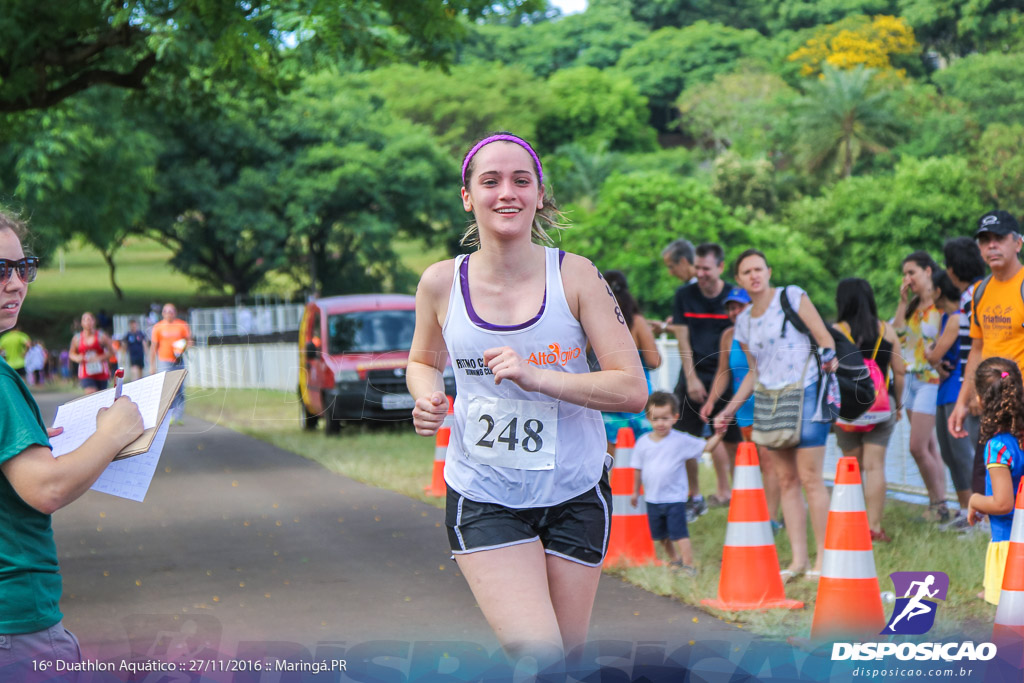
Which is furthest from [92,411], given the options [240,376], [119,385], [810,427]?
[810,427]

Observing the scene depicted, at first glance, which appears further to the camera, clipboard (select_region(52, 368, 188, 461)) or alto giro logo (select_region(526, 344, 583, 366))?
alto giro logo (select_region(526, 344, 583, 366))

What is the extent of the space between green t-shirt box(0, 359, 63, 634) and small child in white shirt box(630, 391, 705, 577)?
15.2 ft

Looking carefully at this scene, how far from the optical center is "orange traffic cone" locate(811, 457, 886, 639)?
17.5ft

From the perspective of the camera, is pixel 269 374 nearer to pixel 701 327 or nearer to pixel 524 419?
pixel 701 327

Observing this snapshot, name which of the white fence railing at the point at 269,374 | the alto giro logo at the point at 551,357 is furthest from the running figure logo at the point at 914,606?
the white fence railing at the point at 269,374

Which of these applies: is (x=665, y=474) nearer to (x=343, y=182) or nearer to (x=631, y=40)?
(x=343, y=182)

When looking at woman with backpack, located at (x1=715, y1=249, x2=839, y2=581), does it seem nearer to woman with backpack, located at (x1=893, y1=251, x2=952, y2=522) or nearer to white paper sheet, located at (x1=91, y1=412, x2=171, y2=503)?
woman with backpack, located at (x1=893, y1=251, x2=952, y2=522)

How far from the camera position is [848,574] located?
5375 mm

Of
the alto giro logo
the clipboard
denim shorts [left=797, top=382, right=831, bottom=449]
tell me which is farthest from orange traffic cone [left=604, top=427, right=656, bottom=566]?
the clipboard

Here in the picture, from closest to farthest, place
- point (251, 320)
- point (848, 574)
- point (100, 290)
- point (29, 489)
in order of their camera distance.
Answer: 1. point (29, 489)
2. point (848, 574)
3. point (251, 320)
4. point (100, 290)

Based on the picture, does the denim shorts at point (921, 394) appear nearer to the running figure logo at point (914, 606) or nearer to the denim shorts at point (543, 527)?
the running figure logo at point (914, 606)

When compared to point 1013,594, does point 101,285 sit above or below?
above

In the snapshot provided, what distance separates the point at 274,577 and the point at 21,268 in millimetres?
5094

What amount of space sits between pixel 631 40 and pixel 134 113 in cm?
9436
